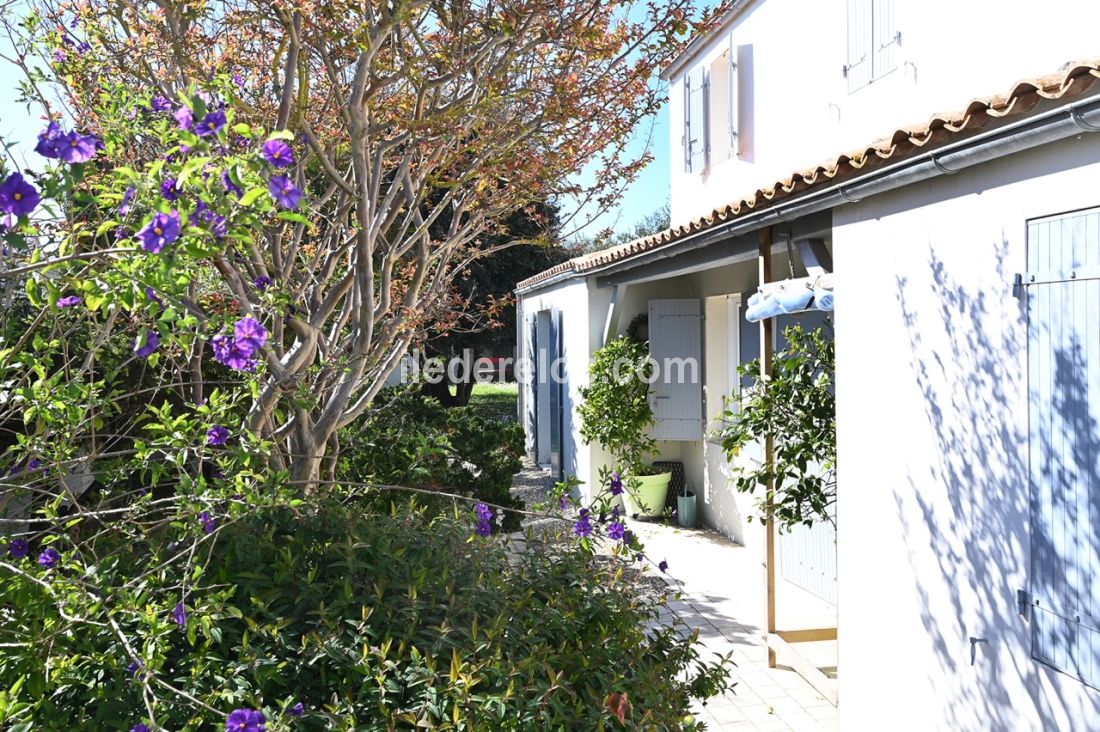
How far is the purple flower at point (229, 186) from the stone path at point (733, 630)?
2158mm

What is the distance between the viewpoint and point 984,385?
419 cm

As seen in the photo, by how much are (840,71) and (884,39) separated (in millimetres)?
760

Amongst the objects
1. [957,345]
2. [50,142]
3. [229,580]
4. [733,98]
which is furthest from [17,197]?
[733,98]

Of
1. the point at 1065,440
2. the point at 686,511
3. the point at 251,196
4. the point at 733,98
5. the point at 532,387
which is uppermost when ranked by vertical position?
the point at 733,98

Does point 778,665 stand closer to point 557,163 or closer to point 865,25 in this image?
point 557,163

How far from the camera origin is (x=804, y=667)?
643 centimetres

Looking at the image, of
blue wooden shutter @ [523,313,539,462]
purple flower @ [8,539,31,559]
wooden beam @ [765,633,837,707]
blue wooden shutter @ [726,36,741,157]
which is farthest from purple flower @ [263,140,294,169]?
blue wooden shutter @ [523,313,539,462]

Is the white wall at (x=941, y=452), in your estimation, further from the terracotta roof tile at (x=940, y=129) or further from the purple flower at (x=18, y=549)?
the purple flower at (x=18, y=549)

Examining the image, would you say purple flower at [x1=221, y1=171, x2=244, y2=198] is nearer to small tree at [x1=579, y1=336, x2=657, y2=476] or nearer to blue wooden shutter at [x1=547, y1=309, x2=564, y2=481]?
small tree at [x1=579, y1=336, x2=657, y2=476]

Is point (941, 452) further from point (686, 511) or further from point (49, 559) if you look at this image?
point (686, 511)

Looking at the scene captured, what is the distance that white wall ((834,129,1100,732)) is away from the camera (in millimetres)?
3959

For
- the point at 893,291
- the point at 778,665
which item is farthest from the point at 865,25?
the point at 778,665

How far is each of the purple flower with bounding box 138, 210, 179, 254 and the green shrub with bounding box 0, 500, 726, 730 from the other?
3.54 feet

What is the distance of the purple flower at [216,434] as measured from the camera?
119 inches
